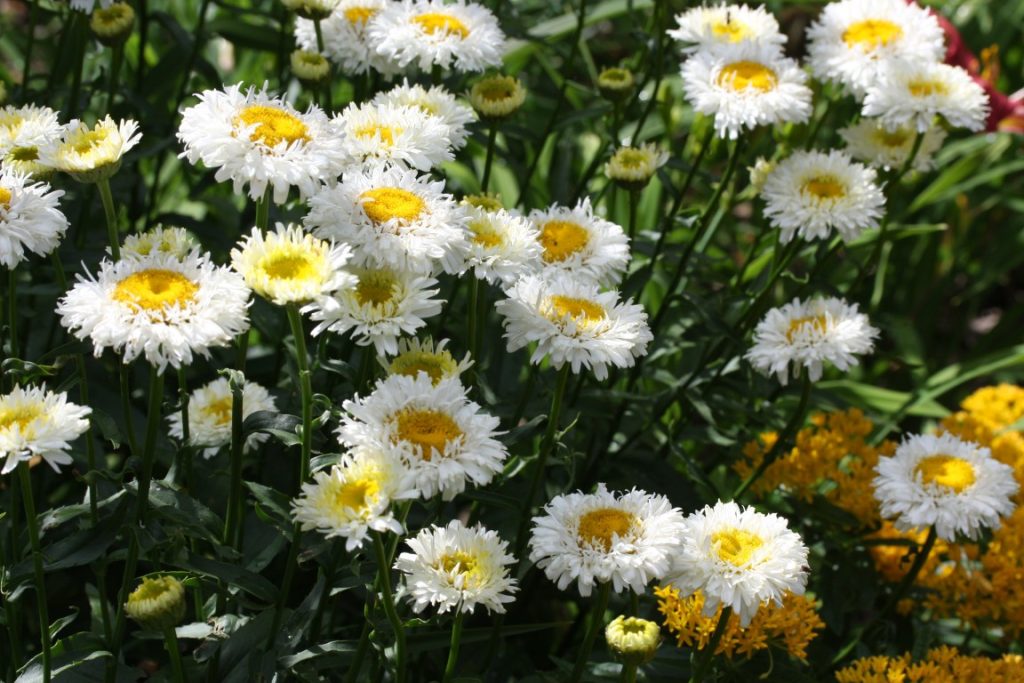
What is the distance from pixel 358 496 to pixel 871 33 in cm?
181

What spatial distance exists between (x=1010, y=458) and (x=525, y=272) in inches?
55.1

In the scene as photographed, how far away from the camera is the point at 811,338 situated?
2.26 meters

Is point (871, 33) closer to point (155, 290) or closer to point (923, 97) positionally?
point (923, 97)

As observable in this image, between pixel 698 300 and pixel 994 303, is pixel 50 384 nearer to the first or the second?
pixel 698 300

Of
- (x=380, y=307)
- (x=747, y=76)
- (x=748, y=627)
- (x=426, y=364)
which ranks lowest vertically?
(x=748, y=627)

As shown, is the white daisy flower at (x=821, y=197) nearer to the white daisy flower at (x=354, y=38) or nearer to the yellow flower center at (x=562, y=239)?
the yellow flower center at (x=562, y=239)

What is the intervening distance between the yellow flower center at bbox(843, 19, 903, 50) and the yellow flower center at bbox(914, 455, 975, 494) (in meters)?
0.98

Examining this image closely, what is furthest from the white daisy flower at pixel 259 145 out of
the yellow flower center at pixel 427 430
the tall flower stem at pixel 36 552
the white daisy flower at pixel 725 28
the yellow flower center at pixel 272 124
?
the white daisy flower at pixel 725 28

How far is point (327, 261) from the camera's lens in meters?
1.57

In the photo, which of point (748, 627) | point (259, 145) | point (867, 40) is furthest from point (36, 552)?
point (867, 40)

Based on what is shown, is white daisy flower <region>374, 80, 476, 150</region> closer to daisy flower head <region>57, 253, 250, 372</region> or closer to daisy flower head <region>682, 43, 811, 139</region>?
daisy flower head <region>682, 43, 811, 139</region>

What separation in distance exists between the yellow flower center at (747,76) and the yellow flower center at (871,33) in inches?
13.1

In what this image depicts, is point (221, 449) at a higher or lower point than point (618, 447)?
higher

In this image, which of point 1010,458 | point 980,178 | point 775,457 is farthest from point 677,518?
point 980,178
